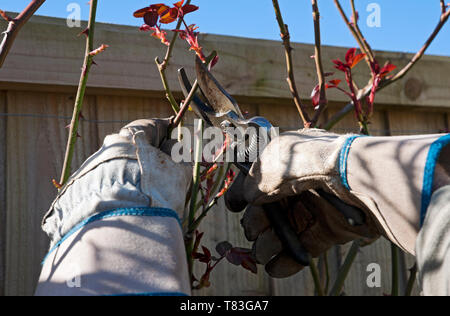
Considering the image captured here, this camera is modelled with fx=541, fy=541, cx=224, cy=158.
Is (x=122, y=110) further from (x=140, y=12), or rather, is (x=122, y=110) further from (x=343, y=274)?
(x=343, y=274)

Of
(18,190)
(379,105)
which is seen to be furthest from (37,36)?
(379,105)

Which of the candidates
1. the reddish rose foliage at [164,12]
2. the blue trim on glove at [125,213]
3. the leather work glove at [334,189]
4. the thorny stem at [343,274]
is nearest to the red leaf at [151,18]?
the reddish rose foliage at [164,12]

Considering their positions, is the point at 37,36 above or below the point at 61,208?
above

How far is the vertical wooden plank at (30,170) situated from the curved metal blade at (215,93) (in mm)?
564

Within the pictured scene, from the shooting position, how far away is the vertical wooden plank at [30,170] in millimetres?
1478

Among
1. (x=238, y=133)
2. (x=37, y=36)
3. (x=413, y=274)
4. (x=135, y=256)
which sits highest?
(x=37, y=36)

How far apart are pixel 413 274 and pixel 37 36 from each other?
131cm

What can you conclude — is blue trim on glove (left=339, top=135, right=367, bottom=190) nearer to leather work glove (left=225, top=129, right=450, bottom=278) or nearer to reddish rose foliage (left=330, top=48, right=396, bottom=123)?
leather work glove (left=225, top=129, right=450, bottom=278)

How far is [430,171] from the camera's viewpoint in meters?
0.92

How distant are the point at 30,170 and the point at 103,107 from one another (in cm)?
29

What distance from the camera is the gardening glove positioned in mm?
839
